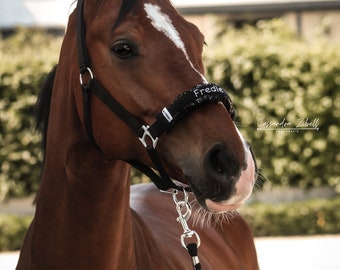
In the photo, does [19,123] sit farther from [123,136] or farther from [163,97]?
[163,97]

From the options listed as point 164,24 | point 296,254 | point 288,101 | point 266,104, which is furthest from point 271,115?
point 164,24

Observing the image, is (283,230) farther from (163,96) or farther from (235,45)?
(163,96)

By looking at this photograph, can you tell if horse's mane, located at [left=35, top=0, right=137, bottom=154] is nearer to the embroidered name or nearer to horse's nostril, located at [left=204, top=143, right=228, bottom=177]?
the embroidered name

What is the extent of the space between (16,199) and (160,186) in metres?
8.49

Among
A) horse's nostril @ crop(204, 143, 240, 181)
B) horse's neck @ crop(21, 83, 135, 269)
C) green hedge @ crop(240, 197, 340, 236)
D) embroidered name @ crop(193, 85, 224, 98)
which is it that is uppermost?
embroidered name @ crop(193, 85, 224, 98)

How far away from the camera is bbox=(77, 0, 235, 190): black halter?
246cm

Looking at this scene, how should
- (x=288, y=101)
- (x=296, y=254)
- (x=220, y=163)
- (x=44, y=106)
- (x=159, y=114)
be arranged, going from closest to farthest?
(x=220, y=163), (x=159, y=114), (x=44, y=106), (x=296, y=254), (x=288, y=101)

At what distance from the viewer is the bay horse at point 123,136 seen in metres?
2.43

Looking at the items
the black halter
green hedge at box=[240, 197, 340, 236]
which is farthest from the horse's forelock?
green hedge at box=[240, 197, 340, 236]

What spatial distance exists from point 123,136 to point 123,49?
1.07ft

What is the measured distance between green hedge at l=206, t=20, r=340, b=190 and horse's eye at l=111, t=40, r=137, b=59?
8.08 metres

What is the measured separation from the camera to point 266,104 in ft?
35.3

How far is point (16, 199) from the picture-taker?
10805 mm

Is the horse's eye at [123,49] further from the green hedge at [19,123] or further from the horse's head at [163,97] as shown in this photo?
the green hedge at [19,123]
